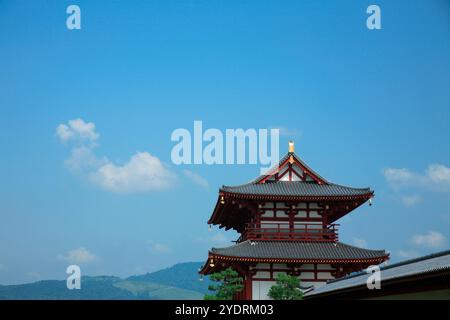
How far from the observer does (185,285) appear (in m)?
193

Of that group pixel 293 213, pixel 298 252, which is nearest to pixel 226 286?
pixel 298 252

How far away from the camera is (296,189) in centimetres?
3694

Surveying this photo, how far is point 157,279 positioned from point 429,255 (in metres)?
181

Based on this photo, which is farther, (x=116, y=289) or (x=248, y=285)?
(x=116, y=289)

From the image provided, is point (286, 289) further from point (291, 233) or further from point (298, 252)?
point (291, 233)

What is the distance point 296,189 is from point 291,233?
259 cm

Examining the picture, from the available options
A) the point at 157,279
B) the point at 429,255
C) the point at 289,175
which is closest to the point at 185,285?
the point at 157,279

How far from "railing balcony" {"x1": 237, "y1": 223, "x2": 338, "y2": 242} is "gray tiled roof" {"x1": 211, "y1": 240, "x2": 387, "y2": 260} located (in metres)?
0.28

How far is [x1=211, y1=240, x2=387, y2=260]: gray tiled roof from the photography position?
34.6m

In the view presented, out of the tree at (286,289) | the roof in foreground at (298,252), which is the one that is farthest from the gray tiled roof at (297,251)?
the tree at (286,289)
